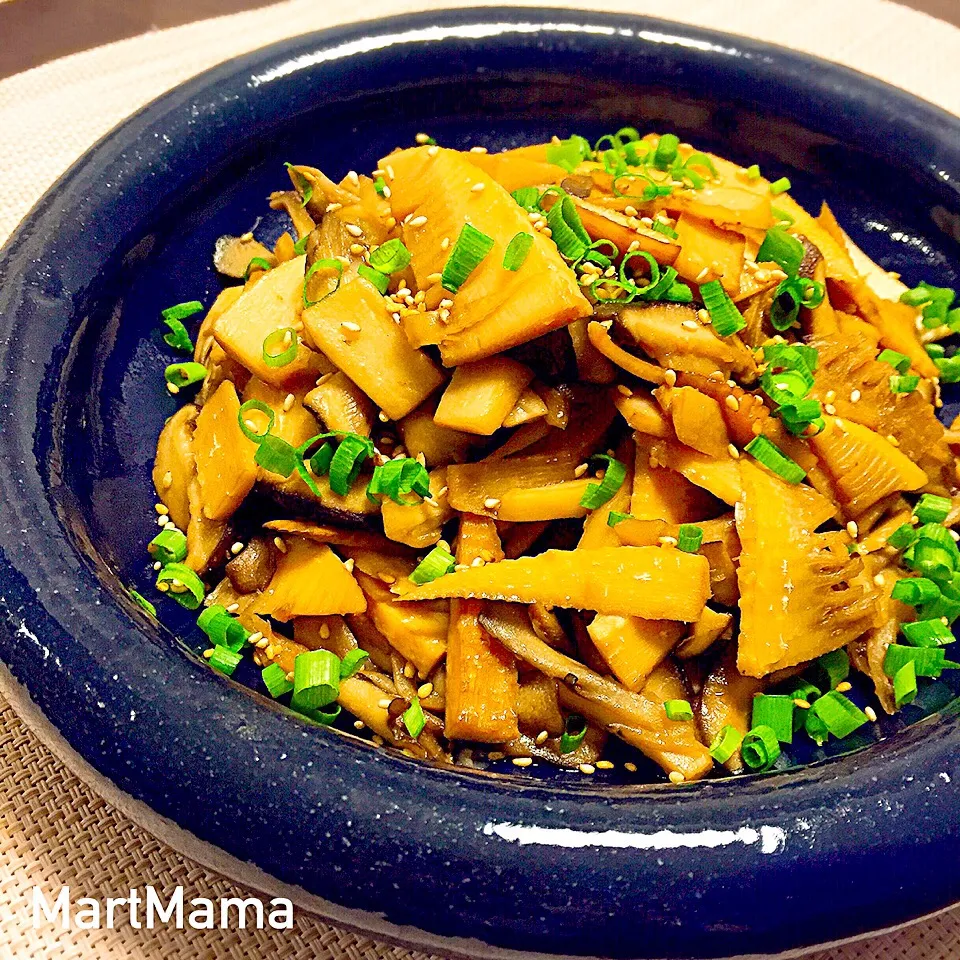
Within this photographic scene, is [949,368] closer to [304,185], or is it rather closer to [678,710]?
[678,710]

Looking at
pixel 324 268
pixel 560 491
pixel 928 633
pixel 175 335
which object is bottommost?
pixel 928 633

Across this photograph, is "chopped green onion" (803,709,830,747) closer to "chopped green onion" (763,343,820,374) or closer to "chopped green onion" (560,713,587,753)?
"chopped green onion" (560,713,587,753)

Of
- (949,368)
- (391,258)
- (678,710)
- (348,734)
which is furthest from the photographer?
(949,368)

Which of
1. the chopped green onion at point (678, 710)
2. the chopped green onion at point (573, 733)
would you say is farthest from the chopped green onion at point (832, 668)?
the chopped green onion at point (573, 733)

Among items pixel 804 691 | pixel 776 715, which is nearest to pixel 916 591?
pixel 804 691

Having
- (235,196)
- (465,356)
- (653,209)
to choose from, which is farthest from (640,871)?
(235,196)

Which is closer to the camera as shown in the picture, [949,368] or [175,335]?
[175,335]

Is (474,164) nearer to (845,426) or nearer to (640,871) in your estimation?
(845,426)
